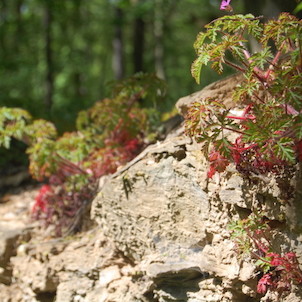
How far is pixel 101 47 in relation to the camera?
23406mm

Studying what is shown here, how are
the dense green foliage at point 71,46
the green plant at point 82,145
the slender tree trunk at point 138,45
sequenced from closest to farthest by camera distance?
the green plant at point 82,145 < the dense green foliage at point 71,46 < the slender tree trunk at point 138,45

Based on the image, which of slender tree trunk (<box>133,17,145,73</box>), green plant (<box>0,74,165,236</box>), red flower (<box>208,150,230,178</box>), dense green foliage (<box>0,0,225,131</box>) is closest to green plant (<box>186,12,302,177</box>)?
red flower (<box>208,150,230,178</box>)

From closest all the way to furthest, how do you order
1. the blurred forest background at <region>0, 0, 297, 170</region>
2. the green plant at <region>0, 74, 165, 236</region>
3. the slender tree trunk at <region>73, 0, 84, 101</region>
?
the green plant at <region>0, 74, 165, 236</region> → the blurred forest background at <region>0, 0, 297, 170</region> → the slender tree trunk at <region>73, 0, 84, 101</region>

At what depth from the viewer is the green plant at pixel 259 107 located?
2113 mm

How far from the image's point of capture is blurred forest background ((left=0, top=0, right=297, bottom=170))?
786 centimetres

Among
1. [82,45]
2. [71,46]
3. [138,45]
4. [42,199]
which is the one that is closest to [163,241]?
[42,199]

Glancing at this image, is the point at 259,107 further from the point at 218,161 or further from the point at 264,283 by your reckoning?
the point at 264,283

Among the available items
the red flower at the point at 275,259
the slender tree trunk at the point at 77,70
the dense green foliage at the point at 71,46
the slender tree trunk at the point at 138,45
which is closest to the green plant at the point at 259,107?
the red flower at the point at 275,259

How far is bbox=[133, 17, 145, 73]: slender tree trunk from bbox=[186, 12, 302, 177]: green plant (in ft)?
23.8

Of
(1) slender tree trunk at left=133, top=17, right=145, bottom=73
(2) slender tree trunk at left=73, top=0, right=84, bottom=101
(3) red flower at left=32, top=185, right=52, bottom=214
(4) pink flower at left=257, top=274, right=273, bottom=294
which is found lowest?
(4) pink flower at left=257, top=274, right=273, bottom=294

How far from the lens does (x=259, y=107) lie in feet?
7.66

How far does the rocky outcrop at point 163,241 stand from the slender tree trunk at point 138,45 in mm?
6064

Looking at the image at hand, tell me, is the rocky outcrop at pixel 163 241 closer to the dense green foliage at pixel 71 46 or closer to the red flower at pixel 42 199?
the red flower at pixel 42 199

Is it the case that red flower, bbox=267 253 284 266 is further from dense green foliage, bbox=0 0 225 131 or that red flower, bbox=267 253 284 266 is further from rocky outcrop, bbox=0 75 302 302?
dense green foliage, bbox=0 0 225 131
